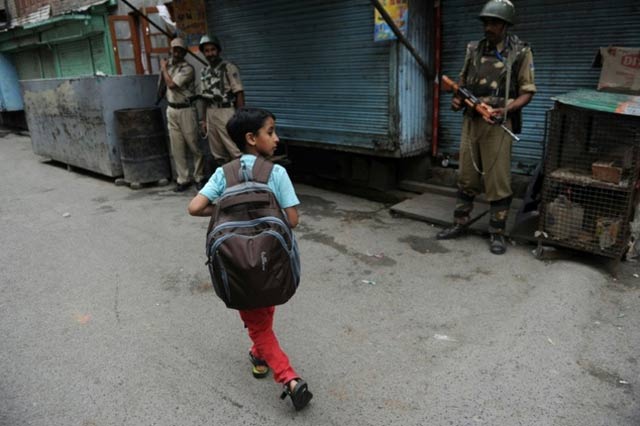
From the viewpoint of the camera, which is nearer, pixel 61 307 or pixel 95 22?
pixel 61 307

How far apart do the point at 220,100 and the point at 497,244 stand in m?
3.85

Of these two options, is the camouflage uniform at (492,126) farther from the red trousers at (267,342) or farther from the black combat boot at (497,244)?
the red trousers at (267,342)

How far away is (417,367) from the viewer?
2.78 metres

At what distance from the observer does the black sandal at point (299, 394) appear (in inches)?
92.0

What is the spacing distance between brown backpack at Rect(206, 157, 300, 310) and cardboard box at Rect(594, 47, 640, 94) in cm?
327

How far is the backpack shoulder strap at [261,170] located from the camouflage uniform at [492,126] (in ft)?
8.36

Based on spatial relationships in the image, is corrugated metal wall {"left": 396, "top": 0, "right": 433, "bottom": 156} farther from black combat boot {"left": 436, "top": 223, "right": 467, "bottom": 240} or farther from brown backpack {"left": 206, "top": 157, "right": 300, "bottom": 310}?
brown backpack {"left": 206, "top": 157, "right": 300, "bottom": 310}

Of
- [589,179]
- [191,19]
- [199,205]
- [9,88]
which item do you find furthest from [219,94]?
[9,88]

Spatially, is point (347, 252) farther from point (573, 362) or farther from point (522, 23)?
point (522, 23)

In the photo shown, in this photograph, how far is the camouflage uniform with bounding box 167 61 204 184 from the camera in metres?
6.55

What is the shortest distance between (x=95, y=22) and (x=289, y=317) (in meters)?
10.1

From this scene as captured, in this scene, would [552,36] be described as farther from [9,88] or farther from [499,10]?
[9,88]

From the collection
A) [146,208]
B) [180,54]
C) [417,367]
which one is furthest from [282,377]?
[180,54]

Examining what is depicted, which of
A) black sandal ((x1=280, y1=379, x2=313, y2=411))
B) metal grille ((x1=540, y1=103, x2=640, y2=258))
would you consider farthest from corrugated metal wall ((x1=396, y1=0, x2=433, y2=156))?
black sandal ((x1=280, y1=379, x2=313, y2=411))
